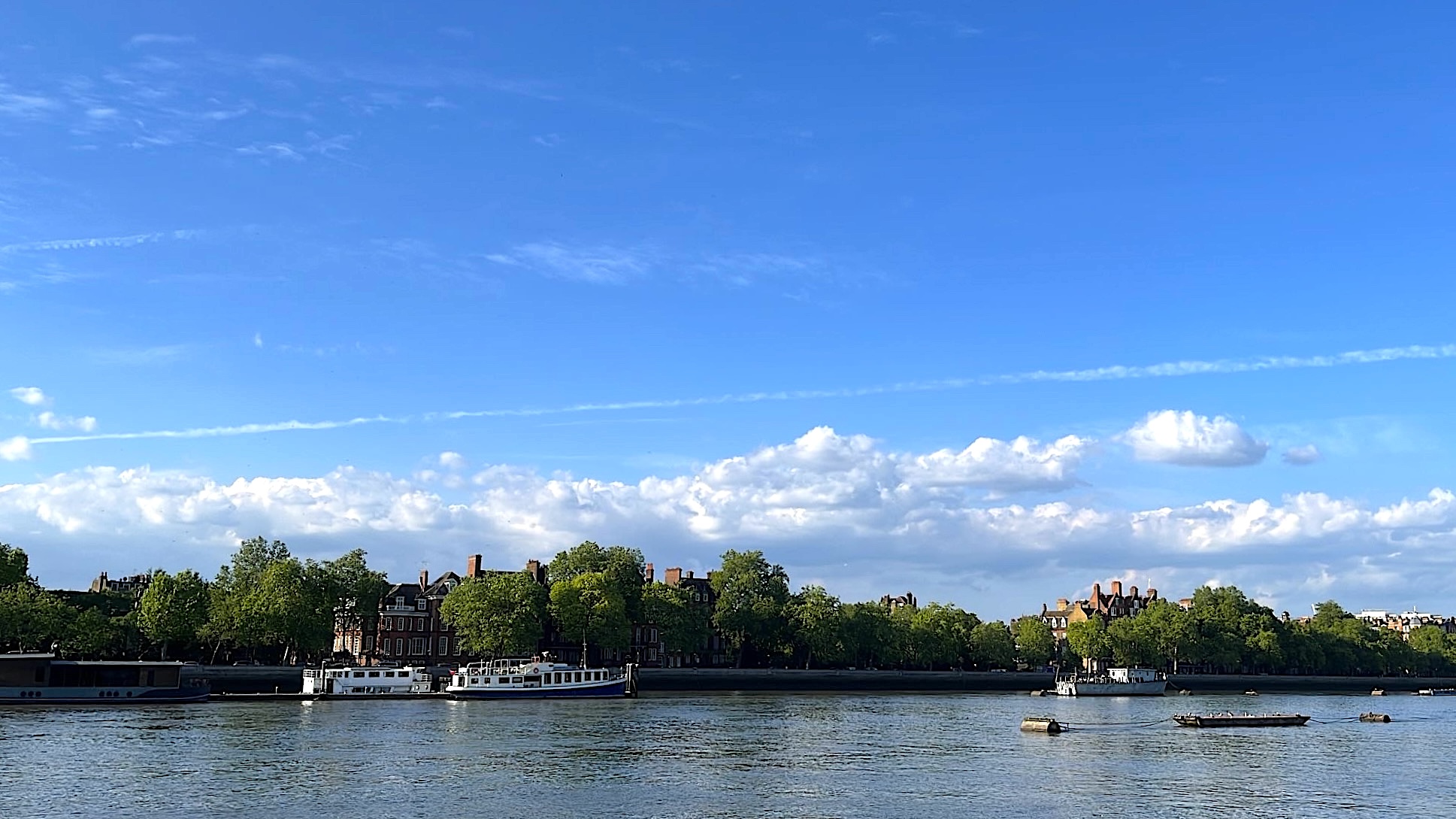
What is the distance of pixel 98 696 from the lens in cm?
11494

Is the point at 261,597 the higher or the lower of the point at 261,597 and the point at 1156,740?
the higher

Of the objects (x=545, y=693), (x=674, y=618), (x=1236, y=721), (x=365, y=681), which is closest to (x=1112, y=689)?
(x=674, y=618)

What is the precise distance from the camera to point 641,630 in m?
196

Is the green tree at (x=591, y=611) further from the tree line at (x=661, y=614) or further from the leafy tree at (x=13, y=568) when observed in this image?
the leafy tree at (x=13, y=568)

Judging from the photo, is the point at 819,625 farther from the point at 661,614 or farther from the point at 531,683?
the point at 531,683

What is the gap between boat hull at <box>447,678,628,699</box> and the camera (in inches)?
5335

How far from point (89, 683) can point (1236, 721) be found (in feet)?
328

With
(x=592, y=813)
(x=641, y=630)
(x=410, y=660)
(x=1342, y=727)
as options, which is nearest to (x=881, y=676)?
(x=641, y=630)

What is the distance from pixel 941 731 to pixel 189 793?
58.4 m

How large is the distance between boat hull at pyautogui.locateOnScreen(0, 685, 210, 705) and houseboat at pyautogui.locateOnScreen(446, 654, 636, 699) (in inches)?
1030

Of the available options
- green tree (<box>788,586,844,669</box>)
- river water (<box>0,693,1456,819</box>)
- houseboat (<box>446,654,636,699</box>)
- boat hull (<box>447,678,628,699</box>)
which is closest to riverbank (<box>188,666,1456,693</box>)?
green tree (<box>788,586,844,669</box>)

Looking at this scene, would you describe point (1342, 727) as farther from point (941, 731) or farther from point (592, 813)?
point (592, 813)

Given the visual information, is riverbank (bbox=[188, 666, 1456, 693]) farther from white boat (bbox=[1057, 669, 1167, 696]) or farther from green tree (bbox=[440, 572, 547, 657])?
green tree (bbox=[440, 572, 547, 657])

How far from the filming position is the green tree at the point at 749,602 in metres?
189
